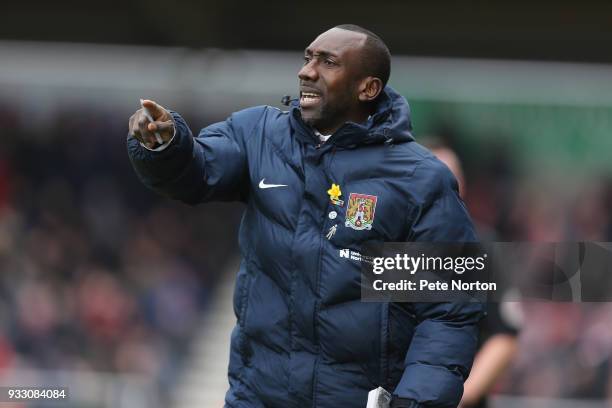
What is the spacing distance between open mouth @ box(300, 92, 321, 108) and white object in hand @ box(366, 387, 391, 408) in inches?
30.1

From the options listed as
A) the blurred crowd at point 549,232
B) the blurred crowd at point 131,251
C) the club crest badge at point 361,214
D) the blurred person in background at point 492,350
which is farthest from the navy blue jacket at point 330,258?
the blurred crowd at point 131,251

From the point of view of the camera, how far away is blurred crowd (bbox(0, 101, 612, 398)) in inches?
337

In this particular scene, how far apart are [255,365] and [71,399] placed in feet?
18.9

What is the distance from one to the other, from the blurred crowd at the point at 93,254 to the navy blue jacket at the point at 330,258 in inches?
243

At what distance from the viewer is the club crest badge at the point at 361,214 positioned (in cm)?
309

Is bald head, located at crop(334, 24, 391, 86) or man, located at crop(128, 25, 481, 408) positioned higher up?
bald head, located at crop(334, 24, 391, 86)

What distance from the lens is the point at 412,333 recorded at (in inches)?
124

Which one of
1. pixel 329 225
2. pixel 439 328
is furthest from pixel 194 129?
pixel 439 328

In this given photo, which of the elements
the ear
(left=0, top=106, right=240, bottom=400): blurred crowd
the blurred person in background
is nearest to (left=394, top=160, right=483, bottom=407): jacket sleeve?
the ear

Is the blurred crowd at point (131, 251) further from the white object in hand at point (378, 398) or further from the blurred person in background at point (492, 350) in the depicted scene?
the white object in hand at point (378, 398)

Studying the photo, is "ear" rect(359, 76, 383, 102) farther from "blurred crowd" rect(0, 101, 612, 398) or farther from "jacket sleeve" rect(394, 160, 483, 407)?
"blurred crowd" rect(0, 101, 612, 398)

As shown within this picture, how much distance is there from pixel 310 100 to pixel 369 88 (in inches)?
6.6

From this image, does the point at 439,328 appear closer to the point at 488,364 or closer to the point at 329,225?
the point at 329,225

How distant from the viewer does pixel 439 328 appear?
3.09 metres
